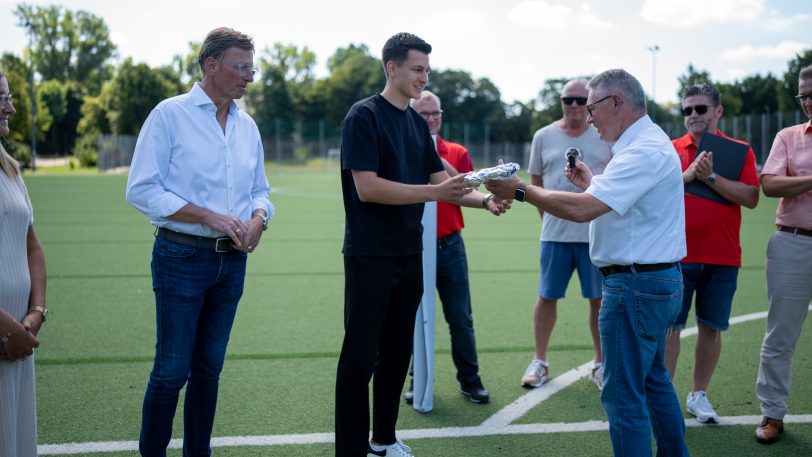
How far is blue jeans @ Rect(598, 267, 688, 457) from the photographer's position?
11.6 feet

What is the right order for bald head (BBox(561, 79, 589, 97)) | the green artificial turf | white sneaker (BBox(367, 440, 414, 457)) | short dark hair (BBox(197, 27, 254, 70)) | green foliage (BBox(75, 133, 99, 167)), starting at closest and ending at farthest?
1. short dark hair (BBox(197, 27, 254, 70))
2. white sneaker (BBox(367, 440, 414, 457))
3. the green artificial turf
4. bald head (BBox(561, 79, 589, 97))
5. green foliage (BBox(75, 133, 99, 167))

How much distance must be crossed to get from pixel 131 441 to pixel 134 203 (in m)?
1.69

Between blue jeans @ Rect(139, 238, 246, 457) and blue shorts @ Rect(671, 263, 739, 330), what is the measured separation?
298cm

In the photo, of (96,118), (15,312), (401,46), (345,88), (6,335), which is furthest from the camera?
(345,88)

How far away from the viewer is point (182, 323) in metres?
3.68

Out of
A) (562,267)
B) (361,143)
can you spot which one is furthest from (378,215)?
(562,267)

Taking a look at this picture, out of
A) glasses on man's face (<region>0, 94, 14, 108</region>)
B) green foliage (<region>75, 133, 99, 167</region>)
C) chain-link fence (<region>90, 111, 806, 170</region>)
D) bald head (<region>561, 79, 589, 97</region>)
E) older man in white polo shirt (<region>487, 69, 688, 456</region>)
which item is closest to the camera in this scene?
glasses on man's face (<region>0, 94, 14, 108</region>)

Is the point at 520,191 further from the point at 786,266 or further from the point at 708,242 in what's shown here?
the point at 786,266

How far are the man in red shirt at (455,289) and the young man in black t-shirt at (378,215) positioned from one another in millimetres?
1344

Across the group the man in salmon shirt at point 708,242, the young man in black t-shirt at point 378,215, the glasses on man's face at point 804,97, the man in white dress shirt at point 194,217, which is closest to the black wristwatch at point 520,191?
the young man in black t-shirt at point 378,215

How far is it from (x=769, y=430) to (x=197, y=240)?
12.0 feet

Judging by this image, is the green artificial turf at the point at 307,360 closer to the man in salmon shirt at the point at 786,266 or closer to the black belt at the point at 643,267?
the man in salmon shirt at the point at 786,266

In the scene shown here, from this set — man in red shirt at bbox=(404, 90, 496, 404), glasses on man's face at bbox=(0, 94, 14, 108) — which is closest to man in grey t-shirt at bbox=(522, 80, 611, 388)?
man in red shirt at bbox=(404, 90, 496, 404)

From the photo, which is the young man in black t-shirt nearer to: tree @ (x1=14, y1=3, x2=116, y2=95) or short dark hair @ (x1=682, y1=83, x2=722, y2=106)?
short dark hair @ (x1=682, y1=83, x2=722, y2=106)
